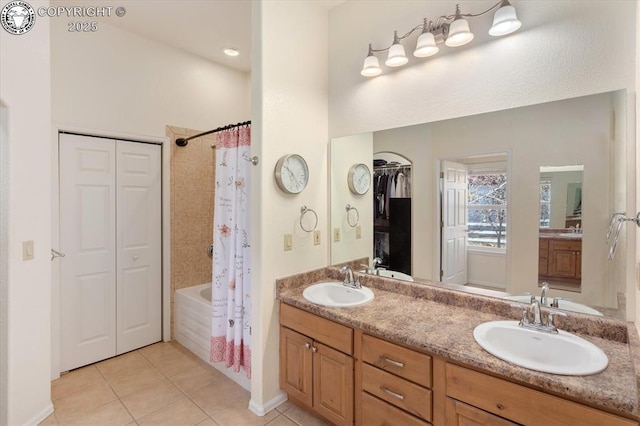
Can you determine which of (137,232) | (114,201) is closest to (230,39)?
(114,201)

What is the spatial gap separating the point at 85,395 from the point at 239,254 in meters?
1.54

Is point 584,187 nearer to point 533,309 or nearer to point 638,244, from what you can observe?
point 638,244

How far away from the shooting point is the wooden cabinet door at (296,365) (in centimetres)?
198

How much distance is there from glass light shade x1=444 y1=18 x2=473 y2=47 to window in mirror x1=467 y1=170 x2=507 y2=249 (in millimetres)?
736

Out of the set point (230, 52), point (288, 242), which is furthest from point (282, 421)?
point (230, 52)

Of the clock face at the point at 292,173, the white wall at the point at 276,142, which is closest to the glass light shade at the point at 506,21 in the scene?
the white wall at the point at 276,142

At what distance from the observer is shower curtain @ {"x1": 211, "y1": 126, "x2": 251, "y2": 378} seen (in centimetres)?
239

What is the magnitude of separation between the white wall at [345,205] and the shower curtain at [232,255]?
67 cm

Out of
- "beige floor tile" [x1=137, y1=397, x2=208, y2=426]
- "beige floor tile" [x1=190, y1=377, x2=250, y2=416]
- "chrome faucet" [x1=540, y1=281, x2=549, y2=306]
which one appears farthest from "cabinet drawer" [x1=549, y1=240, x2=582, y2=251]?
"beige floor tile" [x1=137, y1=397, x2=208, y2=426]

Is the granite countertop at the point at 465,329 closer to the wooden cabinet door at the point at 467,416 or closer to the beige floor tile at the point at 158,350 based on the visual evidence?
the wooden cabinet door at the point at 467,416

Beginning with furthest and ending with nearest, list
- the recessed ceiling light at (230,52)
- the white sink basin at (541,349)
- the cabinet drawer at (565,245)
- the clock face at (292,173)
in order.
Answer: the recessed ceiling light at (230,52) → the clock face at (292,173) → the cabinet drawer at (565,245) → the white sink basin at (541,349)

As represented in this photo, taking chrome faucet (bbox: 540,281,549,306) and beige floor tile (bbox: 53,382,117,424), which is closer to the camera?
chrome faucet (bbox: 540,281,549,306)

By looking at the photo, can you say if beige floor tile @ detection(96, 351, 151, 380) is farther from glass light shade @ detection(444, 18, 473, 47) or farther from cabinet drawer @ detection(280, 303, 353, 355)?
glass light shade @ detection(444, 18, 473, 47)

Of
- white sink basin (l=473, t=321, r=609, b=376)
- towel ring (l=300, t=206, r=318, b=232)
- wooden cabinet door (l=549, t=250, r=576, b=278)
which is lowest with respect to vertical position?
white sink basin (l=473, t=321, r=609, b=376)
